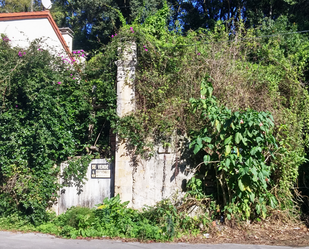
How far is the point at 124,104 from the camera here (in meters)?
7.36

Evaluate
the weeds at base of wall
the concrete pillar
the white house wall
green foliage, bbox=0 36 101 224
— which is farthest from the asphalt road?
the white house wall

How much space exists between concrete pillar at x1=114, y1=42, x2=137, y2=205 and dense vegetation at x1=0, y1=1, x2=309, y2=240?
0.63ft

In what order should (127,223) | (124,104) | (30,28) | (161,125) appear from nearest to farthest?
(127,223) < (161,125) < (124,104) < (30,28)

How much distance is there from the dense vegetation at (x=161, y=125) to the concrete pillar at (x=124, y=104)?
7.6 inches

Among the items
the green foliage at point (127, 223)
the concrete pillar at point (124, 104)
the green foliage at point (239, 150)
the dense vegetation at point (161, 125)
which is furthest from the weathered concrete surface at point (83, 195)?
the green foliage at point (239, 150)

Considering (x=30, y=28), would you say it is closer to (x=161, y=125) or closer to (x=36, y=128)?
(x=36, y=128)

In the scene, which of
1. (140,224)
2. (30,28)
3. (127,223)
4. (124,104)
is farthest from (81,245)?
(30,28)

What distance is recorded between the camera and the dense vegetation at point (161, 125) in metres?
6.11

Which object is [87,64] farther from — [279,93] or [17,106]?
[279,93]

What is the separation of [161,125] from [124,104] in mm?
1115

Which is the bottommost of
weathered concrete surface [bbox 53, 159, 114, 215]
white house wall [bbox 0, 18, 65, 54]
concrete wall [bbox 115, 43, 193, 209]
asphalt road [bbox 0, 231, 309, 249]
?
asphalt road [bbox 0, 231, 309, 249]

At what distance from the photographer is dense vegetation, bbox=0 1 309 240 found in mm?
6105

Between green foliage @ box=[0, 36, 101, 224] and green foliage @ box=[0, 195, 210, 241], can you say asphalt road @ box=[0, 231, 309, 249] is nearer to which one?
green foliage @ box=[0, 195, 210, 241]

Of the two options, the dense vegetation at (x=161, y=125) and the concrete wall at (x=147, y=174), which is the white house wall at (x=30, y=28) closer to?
the dense vegetation at (x=161, y=125)
